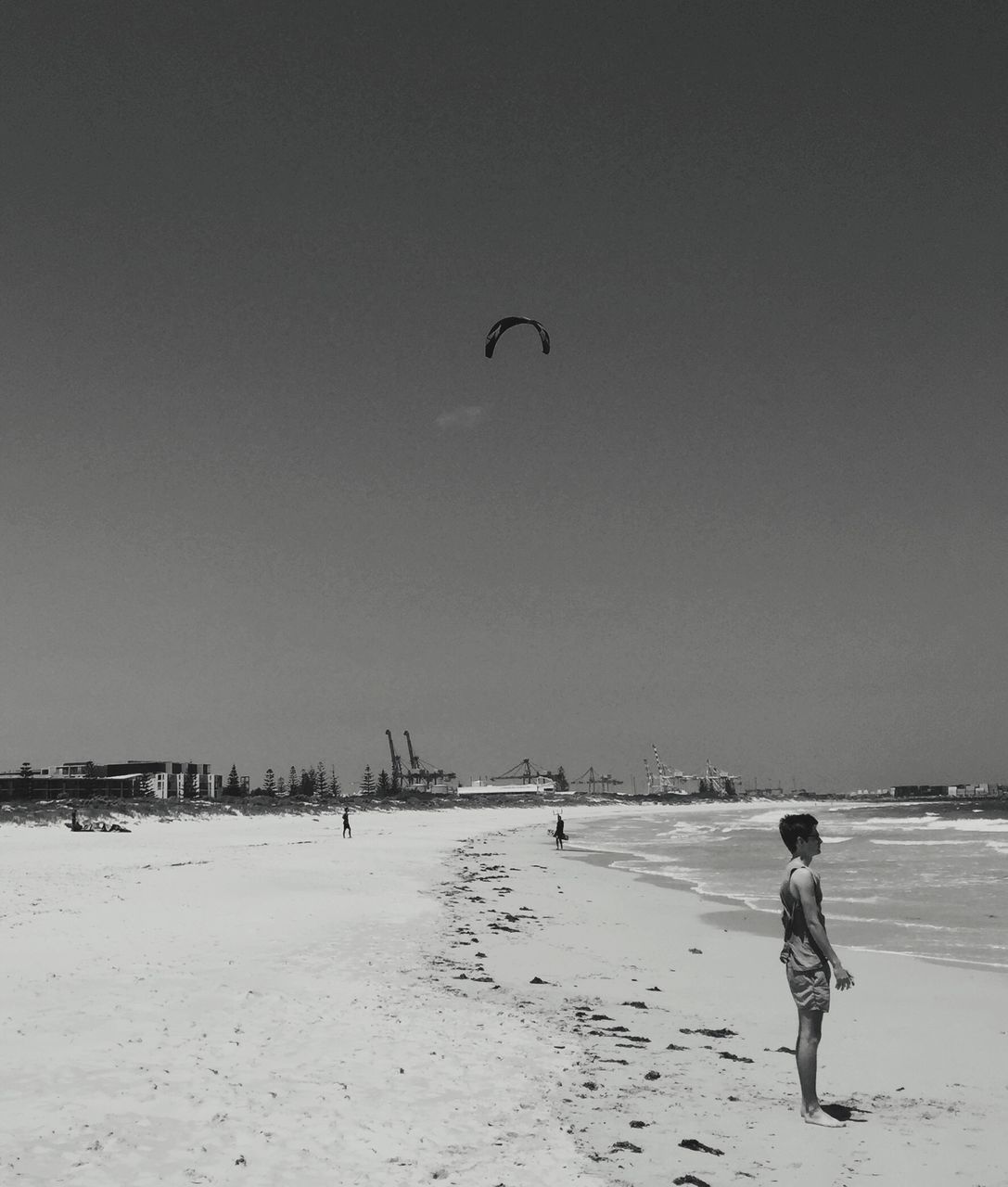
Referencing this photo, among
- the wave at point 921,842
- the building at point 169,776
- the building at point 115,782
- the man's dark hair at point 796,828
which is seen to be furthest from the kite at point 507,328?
the building at point 169,776

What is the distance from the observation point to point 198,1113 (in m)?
5.86

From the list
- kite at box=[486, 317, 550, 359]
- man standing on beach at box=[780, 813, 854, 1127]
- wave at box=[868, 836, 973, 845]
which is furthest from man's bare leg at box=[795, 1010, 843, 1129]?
wave at box=[868, 836, 973, 845]

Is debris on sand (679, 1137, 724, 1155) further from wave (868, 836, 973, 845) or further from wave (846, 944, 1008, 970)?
wave (868, 836, 973, 845)

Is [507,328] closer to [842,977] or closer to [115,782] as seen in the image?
[842,977]

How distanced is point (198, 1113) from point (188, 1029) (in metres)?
2.02

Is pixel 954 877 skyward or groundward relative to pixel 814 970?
groundward

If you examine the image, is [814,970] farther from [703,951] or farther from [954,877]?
[954,877]

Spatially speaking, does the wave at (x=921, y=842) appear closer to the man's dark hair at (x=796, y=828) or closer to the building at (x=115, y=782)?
the man's dark hair at (x=796, y=828)

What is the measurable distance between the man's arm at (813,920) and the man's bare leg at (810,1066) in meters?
0.29

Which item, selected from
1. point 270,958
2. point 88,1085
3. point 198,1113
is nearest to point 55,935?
point 270,958

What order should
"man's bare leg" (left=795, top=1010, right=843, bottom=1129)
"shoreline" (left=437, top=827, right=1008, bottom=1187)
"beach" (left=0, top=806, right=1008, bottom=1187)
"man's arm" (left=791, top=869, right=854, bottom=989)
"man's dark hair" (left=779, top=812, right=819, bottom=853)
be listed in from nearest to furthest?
"beach" (left=0, top=806, right=1008, bottom=1187)
"shoreline" (left=437, top=827, right=1008, bottom=1187)
"man's arm" (left=791, top=869, right=854, bottom=989)
"man's bare leg" (left=795, top=1010, right=843, bottom=1129)
"man's dark hair" (left=779, top=812, right=819, bottom=853)

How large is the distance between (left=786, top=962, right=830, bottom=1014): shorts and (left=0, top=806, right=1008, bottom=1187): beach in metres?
0.78

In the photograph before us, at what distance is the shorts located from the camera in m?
6.03

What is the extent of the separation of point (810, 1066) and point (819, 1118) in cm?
32
